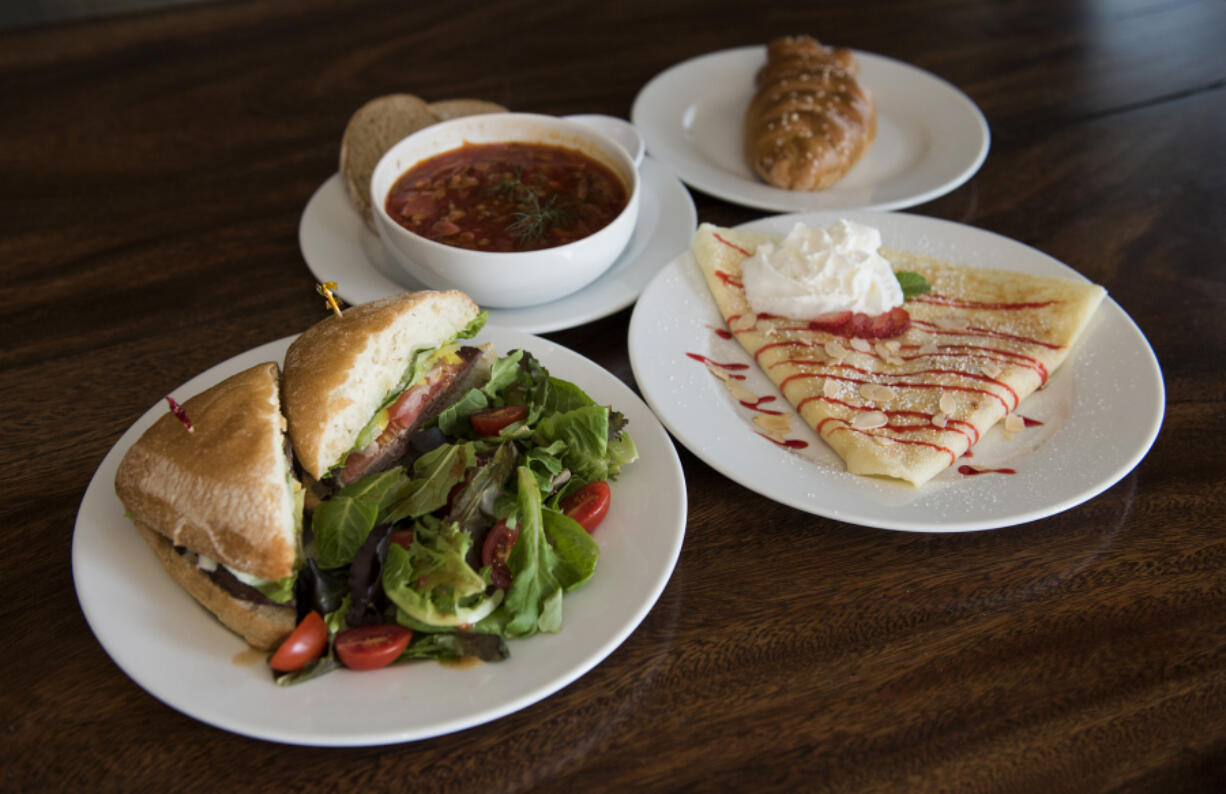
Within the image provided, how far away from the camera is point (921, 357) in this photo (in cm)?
247

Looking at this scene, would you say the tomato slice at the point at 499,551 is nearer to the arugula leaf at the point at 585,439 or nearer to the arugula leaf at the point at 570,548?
the arugula leaf at the point at 570,548

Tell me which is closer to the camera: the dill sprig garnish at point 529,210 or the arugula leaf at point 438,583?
the arugula leaf at point 438,583

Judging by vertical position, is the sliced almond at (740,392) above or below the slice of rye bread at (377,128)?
below

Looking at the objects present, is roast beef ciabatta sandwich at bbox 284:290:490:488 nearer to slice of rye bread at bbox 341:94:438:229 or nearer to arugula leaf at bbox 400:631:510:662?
arugula leaf at bbox 400:631:510:662

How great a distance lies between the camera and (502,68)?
157 inches

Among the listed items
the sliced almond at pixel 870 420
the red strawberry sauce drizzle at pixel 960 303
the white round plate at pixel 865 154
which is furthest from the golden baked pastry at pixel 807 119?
the sliced almond at pixel 870 420

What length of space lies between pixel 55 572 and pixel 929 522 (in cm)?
177

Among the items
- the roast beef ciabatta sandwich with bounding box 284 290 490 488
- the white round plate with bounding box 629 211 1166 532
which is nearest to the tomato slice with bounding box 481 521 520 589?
Result: the roast beef ciabatta sandwich with bounding box 284 290 490 488

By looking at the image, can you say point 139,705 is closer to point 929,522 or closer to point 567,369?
point 567,369

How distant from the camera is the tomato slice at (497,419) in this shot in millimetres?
2111

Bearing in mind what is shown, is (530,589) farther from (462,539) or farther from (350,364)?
(350,364)

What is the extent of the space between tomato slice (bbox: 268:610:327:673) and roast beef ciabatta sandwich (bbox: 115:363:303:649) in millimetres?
34

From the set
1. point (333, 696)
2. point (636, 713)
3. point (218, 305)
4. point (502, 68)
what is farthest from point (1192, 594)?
point (502, 68)

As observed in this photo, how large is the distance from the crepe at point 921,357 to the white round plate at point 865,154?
0.42 m
